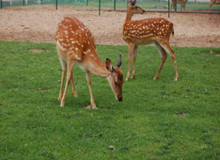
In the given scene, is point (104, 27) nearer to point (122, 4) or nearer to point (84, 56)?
point (84, 56)

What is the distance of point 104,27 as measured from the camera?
2102 cm

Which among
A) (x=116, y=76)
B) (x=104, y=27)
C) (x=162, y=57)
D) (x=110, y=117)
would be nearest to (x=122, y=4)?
(x=104, y=27)

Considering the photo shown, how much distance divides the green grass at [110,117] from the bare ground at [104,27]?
5.15 meters

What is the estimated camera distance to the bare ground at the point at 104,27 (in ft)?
58.1

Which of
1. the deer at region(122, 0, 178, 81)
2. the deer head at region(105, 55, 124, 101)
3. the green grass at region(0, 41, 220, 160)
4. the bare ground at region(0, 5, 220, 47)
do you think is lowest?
the green grass at region(0, 41, 220, 160)

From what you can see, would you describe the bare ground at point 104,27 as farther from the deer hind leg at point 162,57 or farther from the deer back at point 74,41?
the deer back at point 74,41

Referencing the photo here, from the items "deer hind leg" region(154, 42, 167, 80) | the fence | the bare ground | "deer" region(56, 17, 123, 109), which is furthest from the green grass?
the fence

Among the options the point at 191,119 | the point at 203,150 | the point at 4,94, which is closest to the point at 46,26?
the point at 4,94

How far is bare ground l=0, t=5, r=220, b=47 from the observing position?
17703mm

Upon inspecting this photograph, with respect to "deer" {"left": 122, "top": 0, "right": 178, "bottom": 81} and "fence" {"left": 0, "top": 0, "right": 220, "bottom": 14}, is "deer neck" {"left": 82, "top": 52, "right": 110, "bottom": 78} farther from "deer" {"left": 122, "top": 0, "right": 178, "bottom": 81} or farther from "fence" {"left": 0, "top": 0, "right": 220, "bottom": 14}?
"fence" {"left": 0, "top": 0, "right": 220, "bottom": 14}

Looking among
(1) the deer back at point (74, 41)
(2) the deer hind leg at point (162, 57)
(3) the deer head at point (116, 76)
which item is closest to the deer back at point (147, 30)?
(2) the deer hind leg at point (162, 57)

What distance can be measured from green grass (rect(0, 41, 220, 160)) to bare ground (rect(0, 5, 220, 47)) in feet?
16.9

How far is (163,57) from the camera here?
11.6 meters

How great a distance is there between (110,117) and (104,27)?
524 inches
